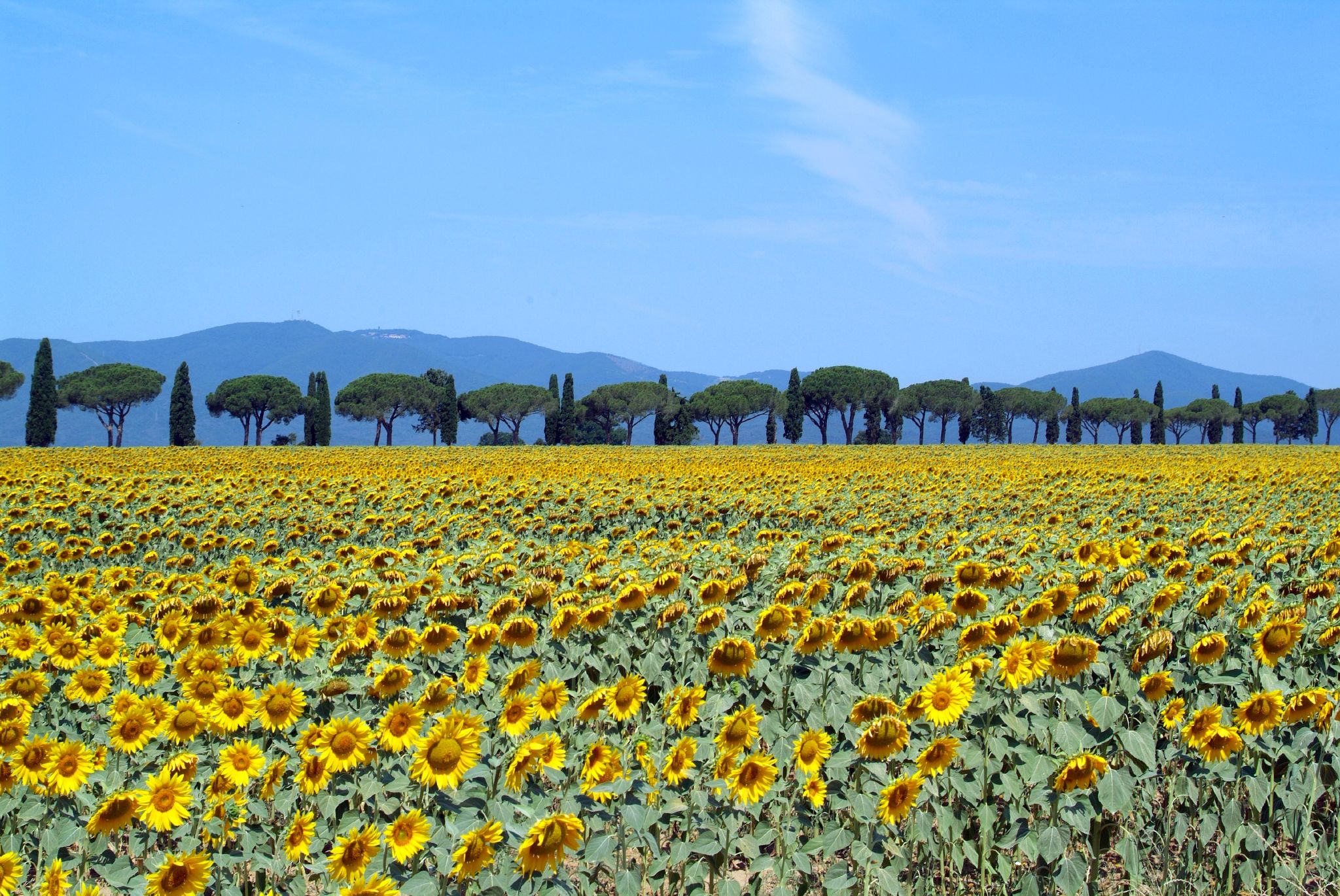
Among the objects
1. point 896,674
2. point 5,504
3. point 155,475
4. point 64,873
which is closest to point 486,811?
point 64,873

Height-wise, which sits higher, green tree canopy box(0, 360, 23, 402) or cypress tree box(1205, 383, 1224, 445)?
green tree canopy box(0, 360, 23, 402)

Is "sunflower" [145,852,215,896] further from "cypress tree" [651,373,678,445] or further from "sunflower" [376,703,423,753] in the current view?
"cypress tree" [651,373,678,445]

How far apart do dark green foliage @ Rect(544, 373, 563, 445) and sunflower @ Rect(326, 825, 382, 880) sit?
8013cm

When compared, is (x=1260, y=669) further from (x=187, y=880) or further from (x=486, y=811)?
(x=187, y=880)

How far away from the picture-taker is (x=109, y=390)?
8719cm

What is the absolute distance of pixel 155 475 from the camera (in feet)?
60.9

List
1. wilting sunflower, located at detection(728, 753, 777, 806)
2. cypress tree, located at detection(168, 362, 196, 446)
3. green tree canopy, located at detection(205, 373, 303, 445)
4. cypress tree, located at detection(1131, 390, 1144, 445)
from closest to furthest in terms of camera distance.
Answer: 1. wilting sunflower, located at detection(728, 753, 777, 806)
2. cypress tree, located at detection(168, 362, 196, 446)
3. green tree canopy, located at detection(205, 373, 303, 445)
4. cypress tree, located at detection(1131, 390, 1144, 445)

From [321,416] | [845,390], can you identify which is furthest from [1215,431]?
[321,416]

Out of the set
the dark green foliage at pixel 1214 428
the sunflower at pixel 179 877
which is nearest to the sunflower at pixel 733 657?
the sunflower at pixel 179 877

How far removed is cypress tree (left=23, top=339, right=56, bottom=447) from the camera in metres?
65.4

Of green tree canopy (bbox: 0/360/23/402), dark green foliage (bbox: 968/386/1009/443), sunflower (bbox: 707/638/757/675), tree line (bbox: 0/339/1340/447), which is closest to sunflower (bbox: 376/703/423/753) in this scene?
sunflower (bbox: 707/638/757/675)

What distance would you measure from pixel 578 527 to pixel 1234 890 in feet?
30.9

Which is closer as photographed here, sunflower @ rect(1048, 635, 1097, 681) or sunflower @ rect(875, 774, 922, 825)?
sunflower @ rect(875, 774, 922, 825)

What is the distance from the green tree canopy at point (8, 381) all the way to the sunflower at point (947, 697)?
93.1 meters
